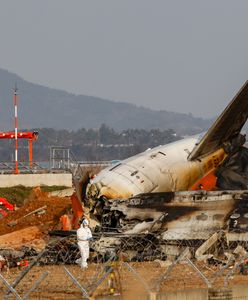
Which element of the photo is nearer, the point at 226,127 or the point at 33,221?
the point at 226,127

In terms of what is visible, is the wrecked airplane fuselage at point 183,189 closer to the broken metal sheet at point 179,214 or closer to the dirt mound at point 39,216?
the broken metal sheet at point 179,214

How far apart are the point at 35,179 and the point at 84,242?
5705 centimetres

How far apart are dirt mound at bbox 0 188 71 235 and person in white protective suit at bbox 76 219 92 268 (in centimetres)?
1173

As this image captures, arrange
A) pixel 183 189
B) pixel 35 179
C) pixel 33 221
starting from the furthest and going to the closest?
1. pixel 35 179
2. pixel 33 221
3. pixel 183 189

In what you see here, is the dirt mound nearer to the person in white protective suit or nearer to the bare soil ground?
the bare soil ground

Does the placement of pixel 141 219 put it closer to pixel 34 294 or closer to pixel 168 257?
pixel 168 257

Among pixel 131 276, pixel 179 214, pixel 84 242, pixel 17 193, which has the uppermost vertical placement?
pixel 131 276

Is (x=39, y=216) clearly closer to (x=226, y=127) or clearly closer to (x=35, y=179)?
(x=226, y=127)

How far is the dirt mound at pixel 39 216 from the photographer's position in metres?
50.6

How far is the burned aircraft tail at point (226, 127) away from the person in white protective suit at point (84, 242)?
290 inches

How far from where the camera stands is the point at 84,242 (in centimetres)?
3375

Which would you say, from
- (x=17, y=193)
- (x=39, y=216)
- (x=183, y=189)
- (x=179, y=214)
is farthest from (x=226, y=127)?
(x=17, y=193)

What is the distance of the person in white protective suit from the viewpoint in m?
32.8

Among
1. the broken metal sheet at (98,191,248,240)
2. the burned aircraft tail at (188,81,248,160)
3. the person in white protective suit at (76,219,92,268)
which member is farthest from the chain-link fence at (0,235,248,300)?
the burned aircraft tail at (188,81,248,160)
